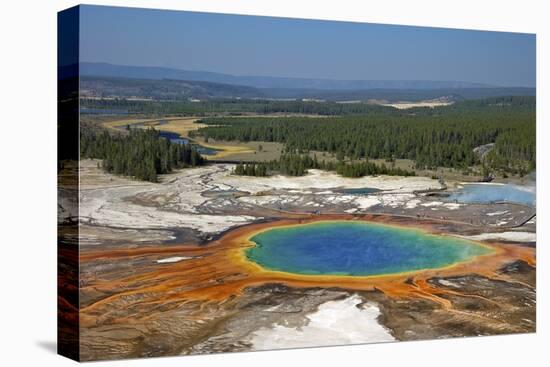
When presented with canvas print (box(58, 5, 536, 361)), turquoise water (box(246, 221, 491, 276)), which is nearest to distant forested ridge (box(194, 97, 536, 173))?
canvas print (box(58, 5, 536, 361))

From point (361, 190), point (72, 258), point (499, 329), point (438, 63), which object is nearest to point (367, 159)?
point (361, 190)

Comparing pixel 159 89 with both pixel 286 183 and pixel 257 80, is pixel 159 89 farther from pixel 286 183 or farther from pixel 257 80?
pixel 286 183

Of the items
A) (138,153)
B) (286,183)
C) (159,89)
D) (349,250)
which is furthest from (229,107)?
(349,250)

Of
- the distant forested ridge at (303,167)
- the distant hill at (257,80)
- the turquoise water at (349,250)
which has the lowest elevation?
the turquoise water at (349,250)

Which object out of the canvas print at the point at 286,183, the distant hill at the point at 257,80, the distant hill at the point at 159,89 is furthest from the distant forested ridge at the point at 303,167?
the distant hill at the point at 257,80

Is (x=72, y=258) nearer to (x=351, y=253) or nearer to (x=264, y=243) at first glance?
(x=264, y=243)

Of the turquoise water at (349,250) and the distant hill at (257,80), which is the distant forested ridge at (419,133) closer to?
the distant hill at (257,80)

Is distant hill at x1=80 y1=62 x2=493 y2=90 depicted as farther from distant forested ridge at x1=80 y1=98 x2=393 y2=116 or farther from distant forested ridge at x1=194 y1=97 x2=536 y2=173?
distant forested ridge at x1=194 y1=97 x2=536 y2=173
